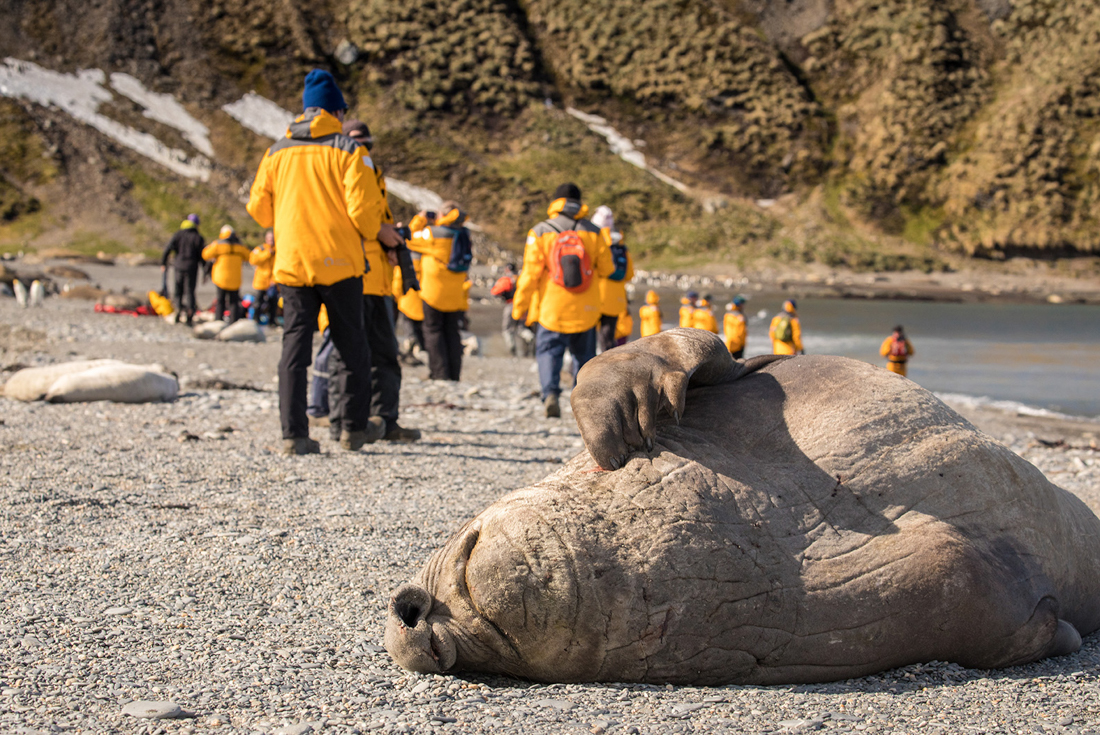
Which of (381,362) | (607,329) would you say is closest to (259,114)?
(607,329)

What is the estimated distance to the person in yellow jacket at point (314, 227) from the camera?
6.03 m

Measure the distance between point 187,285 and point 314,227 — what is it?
556 inches

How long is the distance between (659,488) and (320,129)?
422 cm

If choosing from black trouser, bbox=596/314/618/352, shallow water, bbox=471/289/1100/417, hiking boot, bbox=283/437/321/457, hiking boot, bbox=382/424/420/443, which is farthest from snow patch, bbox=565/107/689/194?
hiking boot, bbox=283/437/321/457

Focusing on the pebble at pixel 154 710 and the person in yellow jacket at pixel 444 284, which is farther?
the person in yellow jacket at pixel 444 284

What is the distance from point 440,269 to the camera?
11.3 metres

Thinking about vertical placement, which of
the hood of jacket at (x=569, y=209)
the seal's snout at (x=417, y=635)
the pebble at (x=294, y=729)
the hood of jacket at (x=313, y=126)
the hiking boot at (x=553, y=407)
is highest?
the hood of jacket at (x=313, y=126)

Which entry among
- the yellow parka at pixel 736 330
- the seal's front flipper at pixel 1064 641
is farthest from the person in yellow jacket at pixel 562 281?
the yellow parka at pixel 736 330

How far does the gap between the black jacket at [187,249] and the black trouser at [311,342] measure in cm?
1328

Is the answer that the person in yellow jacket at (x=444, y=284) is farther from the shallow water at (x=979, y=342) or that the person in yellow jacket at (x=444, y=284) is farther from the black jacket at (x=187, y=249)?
the black jacket at (x=187, y=249)

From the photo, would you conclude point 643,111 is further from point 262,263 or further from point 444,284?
point 444,284

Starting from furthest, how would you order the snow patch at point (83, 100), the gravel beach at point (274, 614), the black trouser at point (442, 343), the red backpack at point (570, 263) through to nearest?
the snow patch at point (83, 100), the black trouser at point (442, 343), the red backpack at point (570, 263), the gravel beach at point (274, 614)

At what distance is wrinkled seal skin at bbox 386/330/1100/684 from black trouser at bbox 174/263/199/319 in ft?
56.0

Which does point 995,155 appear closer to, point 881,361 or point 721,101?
point 721,101
